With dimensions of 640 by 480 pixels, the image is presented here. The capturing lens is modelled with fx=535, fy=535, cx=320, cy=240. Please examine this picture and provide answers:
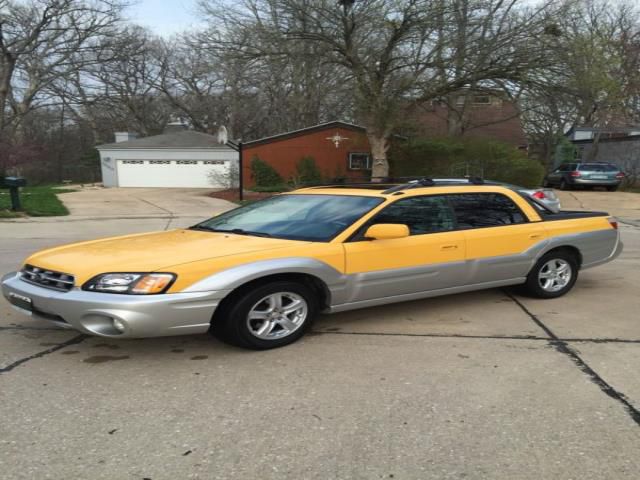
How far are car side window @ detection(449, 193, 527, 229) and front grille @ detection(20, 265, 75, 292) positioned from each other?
3425 mm

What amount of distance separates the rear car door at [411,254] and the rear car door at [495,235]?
13cm

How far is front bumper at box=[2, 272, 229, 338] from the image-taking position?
359cm

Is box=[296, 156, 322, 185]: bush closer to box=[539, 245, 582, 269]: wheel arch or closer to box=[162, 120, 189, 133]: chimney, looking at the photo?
box=[539, 245, 582, 269]: wheel arch

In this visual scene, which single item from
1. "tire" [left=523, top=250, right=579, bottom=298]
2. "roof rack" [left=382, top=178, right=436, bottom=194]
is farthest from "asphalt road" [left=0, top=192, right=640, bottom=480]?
"roof rack" [left=382, top=178, right=436, bottom=194]

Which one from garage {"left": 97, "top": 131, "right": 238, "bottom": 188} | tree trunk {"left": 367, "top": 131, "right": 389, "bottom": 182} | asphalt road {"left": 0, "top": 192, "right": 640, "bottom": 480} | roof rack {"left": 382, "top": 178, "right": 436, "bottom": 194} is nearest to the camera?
asphalt road {"left": 0, "top": 192, "right": 640, "bottom": 480}

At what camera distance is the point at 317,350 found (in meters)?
4.19

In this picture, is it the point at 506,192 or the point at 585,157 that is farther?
the point at 585,157

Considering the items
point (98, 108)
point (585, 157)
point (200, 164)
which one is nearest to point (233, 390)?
point (200, 164)

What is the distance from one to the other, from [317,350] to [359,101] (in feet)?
54.8

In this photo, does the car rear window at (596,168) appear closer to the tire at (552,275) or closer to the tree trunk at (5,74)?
the tire at (552,275)

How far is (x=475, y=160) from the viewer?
22.9 metres

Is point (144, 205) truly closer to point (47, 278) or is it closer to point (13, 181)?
point (13, 181)

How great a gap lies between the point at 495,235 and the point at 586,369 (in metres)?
1.73

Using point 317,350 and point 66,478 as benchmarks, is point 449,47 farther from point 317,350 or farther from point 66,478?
point 66,478
